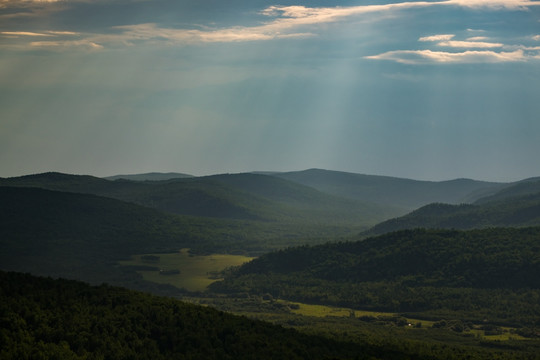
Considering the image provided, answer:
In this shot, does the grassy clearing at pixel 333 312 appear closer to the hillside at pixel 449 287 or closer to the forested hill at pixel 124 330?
the hillside at pixel 449 287

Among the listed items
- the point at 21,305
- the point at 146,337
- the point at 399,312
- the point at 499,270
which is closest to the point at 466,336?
the point at 399,312

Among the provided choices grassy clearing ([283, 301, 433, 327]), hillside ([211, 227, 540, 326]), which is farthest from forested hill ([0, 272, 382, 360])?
hillside ([211, 227, 540, 326])

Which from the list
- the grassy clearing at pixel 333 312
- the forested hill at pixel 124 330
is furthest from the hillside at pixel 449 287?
the forested hill at pixel 124 330

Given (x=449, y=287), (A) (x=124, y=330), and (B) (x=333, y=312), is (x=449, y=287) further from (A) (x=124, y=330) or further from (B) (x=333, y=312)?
(A) (x=124, y=330)

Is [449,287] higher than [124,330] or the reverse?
the reverse

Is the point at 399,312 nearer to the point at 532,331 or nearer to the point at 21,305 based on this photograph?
the point at 532,331

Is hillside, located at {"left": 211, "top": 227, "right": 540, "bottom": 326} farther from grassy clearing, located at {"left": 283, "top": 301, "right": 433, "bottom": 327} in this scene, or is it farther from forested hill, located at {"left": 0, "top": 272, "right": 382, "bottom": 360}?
forested hill, located at {"left": 0, "top": 272, "right": 382, "bottom": 360}

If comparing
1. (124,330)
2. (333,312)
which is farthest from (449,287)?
(124,330)

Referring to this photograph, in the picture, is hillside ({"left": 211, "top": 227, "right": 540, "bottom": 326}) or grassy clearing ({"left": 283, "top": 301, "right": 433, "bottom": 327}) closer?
grassy clearing ({"left": 283, "top": 301, "right": 433, "bottom": 327})
